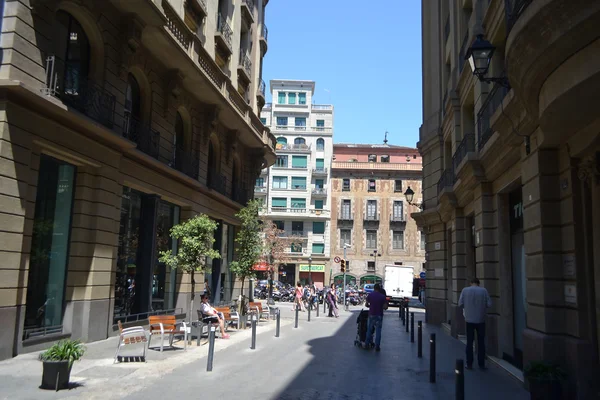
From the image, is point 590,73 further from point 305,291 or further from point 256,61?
point 305,291

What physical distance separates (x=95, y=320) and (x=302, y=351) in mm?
5548

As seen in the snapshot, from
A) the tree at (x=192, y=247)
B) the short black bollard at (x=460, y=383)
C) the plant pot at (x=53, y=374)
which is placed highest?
the tree at (x=192, y=247)

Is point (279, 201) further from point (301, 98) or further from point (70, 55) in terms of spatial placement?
point (70, 55)

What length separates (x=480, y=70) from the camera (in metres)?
10.2

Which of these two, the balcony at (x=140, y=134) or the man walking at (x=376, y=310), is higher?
the balcony at (x=140, y=134)

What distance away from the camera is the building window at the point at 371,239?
6053 centimetres

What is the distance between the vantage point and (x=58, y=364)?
829 centimetres

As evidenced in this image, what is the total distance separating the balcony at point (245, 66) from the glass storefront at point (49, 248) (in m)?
14.4

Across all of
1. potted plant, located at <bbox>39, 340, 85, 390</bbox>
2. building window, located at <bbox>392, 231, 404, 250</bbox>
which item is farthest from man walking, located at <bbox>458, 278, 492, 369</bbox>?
building window, located at <bbox>392, 231, 404, 250</bbox>

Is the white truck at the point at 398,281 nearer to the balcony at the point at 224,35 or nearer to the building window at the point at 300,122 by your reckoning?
the balcony at the point at 224,35

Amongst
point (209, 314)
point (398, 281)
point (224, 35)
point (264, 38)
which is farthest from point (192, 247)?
point (398, 281)

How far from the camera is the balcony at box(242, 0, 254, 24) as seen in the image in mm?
27167

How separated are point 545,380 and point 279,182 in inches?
2140

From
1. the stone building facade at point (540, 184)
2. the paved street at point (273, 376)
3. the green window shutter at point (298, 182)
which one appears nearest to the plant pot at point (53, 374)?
the paved street at point (273, 376)
